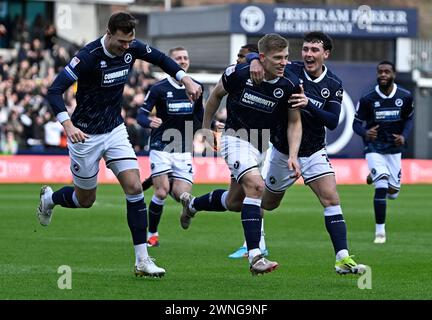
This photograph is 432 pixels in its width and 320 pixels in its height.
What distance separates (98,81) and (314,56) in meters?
2.33

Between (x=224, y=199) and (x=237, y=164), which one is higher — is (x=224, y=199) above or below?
below

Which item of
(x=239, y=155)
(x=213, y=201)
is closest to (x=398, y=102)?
(x=213, y=201)

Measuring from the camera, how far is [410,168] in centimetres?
3656

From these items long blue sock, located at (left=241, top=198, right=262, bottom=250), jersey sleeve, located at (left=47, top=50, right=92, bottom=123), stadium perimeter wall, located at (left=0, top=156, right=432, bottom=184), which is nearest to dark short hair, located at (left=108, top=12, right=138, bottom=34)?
jersey sleeve, located at (left=47, top=50, right=92, bottom=123)

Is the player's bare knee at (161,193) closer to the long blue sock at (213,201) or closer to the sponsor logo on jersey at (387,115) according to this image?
the long blue sock at (213,201)

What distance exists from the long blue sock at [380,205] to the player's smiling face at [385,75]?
1.71 m

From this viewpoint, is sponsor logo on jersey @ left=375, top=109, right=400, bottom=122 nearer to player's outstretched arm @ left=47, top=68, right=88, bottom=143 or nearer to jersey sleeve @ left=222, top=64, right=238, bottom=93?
jersey sleeve @ left=222, top=64, right=238, bottom=93

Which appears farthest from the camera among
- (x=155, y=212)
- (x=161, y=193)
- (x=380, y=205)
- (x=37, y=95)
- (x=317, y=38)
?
(x=37, y=95)

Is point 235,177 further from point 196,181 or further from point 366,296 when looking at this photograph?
point 196,181

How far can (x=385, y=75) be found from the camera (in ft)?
59.0

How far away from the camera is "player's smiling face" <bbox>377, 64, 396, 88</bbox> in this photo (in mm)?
17859

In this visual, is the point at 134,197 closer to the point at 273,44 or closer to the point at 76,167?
the point at 76,167

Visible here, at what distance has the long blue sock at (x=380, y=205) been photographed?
17.3 metres

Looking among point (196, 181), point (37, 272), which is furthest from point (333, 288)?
point (196, 181)
